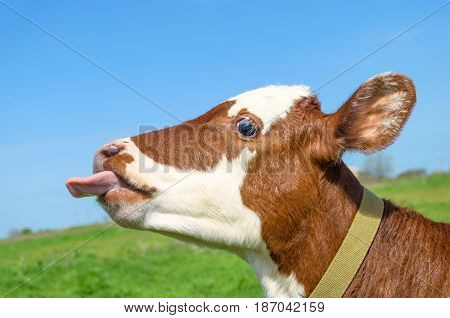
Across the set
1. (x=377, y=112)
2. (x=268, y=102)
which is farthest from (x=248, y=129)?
(x=377, y=112)

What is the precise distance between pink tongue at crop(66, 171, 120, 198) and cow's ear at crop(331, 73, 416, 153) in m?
1.78

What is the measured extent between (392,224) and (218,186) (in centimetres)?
140

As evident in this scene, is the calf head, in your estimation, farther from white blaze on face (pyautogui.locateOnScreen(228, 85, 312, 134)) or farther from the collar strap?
the collar strap

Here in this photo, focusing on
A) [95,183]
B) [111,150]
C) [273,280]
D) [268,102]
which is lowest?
[273,280]

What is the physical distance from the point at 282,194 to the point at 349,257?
0.69m

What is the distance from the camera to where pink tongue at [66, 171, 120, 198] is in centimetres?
508

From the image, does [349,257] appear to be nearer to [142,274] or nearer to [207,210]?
[207,210]

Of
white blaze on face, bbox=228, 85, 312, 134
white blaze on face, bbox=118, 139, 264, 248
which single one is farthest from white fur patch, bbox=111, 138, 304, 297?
white blaze on face, bbox=228, 85, 312, 134

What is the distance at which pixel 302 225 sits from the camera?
496 centimetres

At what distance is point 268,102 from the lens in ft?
17.6

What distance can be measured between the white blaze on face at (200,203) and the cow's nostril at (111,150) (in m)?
0.08
